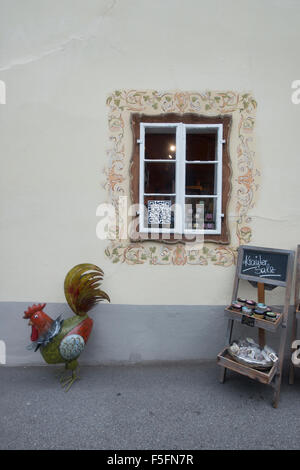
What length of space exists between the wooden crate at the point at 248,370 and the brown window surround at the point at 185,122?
132 cm

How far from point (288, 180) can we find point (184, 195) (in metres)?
1.30

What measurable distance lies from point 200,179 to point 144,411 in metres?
2.68

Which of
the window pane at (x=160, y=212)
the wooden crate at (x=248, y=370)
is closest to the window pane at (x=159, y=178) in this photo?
the window pane at (x=160, y=212)

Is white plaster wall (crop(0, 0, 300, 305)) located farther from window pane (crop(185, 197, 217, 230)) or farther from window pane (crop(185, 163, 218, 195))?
window pane (crop(185, 163, 218, 195))

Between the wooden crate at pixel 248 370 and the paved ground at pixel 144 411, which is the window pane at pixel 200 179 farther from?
the paved ground at pixel 144 411

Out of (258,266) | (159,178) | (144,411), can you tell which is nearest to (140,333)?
(144,411)

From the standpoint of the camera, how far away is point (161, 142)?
3.44 m

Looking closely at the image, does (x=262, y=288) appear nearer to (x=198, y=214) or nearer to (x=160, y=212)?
(x=198, y=214)

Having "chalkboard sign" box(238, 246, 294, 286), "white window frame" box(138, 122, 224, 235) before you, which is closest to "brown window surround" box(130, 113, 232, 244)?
"white window frame" box(138, 122, 224, 235)

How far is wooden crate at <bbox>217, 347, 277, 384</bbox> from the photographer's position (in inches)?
96.8

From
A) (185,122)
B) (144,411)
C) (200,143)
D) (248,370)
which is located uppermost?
(185,122)

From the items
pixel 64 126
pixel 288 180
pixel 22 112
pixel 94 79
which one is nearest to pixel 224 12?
pixel 94 79

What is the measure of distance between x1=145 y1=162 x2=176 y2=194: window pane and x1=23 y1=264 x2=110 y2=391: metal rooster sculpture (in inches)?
50.3
